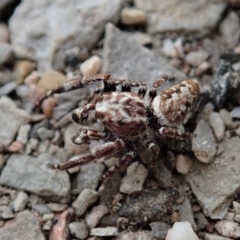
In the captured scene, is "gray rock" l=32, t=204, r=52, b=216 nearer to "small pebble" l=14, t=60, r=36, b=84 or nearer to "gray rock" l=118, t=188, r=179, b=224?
"gray rock" l=118, t=188, r=179, b=224

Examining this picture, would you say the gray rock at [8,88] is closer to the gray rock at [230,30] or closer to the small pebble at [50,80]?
the small pebble at [50,80]

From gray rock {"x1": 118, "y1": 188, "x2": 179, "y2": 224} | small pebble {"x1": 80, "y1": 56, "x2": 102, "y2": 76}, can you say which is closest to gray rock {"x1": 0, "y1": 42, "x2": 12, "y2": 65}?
small pebble {"x1": 80, "y1": 56, "x2": 102, "y2": 76}

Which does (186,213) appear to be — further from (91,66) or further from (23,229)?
(91,66)

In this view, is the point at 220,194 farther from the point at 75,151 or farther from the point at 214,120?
the point at 75,151

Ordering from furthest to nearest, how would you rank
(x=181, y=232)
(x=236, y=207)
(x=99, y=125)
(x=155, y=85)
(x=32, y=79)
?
1. (x=32, y=79)
2. (x=99, y=125)
3. (x=155, y=85)
4. (x=236, y=207)
5. (x=181, y=232)

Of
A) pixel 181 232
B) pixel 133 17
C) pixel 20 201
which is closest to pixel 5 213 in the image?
pixel 20 201

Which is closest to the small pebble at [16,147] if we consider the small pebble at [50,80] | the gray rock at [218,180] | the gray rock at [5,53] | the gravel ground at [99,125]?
the gravel ground at [99,125]
